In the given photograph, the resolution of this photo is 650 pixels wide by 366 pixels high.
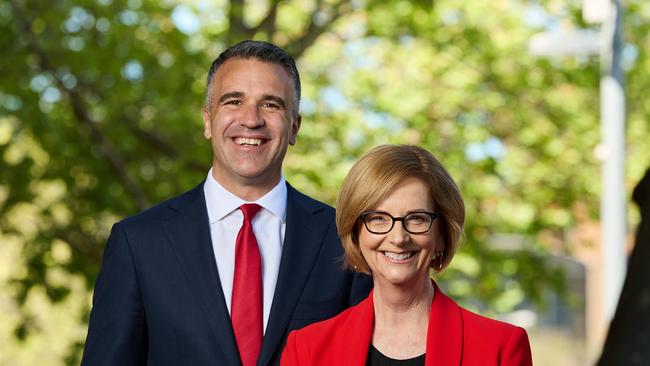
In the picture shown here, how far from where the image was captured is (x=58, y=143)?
12805 mm

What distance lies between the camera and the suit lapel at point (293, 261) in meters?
3.76

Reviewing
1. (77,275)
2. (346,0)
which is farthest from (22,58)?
(346,0)

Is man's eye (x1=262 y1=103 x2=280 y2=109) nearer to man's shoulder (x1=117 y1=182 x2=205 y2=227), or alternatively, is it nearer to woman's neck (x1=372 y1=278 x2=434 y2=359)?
man's shoulder (x1=117 y1=182 x2=205 y2=227)

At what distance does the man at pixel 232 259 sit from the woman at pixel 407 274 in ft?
1.29

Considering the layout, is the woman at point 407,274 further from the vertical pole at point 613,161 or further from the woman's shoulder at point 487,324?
the vertical pole at point 613,161

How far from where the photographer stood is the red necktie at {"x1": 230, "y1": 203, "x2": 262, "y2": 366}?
379 centimetres

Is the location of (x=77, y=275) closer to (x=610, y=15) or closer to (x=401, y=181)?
(x=610, y=15)

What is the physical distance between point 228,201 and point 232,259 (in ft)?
0.58

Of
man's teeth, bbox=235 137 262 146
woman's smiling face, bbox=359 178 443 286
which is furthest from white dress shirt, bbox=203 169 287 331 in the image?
woman's smiling face, bbox=359 178 443 286

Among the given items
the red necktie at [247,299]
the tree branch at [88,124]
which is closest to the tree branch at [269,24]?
the tree branch at [88,124]

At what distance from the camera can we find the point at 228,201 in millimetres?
3957

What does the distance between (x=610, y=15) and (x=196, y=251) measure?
834 centimetres

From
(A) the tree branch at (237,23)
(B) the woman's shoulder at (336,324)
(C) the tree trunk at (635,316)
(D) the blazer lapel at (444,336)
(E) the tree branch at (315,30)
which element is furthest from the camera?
(E) the tree branch at (315,30)

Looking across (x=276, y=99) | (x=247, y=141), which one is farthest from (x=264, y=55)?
(x=247, y=141)
